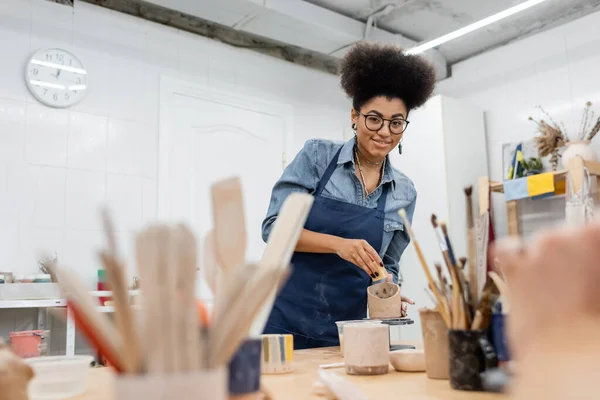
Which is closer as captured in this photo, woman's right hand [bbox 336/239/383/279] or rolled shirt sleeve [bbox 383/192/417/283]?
woman's right hand [bbox 336/239/383/279]

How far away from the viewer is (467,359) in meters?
0.86

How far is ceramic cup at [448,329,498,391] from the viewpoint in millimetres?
846

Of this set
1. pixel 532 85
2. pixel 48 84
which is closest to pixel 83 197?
pixel 48 84

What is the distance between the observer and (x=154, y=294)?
42cm

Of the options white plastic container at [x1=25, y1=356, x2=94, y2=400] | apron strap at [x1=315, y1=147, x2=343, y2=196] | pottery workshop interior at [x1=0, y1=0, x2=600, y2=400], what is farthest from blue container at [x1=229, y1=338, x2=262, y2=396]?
apron strap at [x1=315, y1=147, x2=343, y2=196]

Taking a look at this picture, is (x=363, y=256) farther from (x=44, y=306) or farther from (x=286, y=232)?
(x=44, y=306)

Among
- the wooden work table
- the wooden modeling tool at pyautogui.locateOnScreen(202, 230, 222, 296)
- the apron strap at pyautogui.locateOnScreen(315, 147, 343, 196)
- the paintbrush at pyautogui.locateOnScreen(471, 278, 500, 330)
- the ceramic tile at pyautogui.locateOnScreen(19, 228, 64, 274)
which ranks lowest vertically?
the wooden work table

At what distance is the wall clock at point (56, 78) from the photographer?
11.3 feet

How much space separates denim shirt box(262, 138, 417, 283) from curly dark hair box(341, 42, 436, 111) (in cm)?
24

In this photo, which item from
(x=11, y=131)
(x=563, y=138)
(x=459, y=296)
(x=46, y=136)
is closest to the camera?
(x=459, y=296)

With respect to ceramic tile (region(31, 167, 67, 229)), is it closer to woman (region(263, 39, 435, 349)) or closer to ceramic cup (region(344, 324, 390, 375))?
woman (region(263, 39, 435, 349))

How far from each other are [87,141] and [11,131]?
18.1 inches

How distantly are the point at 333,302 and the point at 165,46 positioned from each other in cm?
290

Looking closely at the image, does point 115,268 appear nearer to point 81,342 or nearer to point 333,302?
point 333,302
